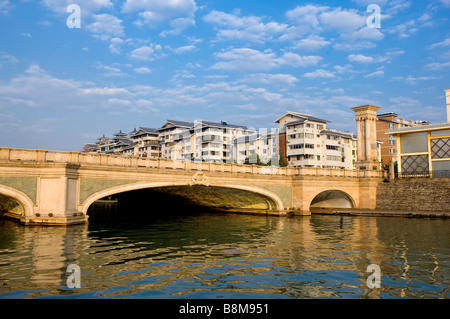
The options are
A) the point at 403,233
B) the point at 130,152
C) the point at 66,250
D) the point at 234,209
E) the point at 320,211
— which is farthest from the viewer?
the point at 130,152

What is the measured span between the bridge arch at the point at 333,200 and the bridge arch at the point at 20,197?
34.2 m

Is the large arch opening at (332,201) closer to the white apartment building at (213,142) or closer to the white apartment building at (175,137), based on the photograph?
the white apartment building at (213,142)

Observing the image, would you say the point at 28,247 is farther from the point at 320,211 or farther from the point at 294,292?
the point at 320,211

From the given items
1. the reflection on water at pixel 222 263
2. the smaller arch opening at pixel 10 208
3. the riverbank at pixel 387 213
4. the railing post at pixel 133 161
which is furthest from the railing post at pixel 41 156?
the riverbank at pixel 387 213

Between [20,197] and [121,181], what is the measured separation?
7.65 metres

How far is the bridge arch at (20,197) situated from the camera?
26309 millimetres

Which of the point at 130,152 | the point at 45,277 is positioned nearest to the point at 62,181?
the point at 45,277

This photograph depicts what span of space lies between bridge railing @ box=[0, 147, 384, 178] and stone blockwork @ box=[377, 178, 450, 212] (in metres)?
3.30

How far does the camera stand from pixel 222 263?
16531 millimetres

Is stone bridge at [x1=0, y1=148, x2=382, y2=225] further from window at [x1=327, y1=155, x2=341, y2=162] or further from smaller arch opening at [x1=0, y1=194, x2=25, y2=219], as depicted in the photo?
window at [x1=327, y1=155, x2=341, y2=162]

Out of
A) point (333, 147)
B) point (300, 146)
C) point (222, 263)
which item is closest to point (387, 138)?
point (333, 147)

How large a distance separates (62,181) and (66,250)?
9747 millimetres

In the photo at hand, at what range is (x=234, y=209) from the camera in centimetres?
4978

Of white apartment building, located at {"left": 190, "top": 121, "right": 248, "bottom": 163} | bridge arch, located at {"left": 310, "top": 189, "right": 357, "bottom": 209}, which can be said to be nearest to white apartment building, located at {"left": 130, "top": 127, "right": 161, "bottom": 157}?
white apartment building, located at {"left": 190, "top": 121, "right": 248, "bottom": 163}
